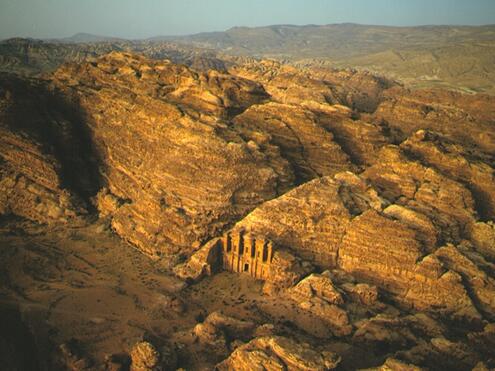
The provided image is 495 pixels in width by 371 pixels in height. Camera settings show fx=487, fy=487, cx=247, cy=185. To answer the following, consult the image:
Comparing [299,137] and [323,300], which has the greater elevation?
[299,137]

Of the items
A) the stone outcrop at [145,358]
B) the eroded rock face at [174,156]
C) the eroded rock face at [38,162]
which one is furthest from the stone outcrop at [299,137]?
the stone outcrop at [145,358]

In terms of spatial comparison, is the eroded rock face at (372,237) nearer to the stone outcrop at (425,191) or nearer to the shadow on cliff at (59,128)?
the stone outcrop at (425,191)

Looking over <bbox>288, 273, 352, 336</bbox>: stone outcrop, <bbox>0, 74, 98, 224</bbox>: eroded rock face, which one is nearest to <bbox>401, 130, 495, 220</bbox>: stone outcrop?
<bbox>288, 273, 352, 336</bbox>: stone outcrop

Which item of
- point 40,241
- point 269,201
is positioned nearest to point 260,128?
point 269,201

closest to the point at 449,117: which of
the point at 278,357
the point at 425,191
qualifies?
the point at 425,191

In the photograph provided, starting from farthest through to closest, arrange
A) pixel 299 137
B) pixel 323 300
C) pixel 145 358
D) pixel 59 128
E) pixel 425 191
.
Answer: pixel 59 128
pixel 299 137
pixel 425 191
pixel 323 300
pixel 145 358

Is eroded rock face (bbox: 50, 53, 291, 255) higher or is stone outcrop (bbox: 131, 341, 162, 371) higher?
eroded rock face (bbox: 50, 53, 291, 255)

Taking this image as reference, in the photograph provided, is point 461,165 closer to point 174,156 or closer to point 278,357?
point 174,156

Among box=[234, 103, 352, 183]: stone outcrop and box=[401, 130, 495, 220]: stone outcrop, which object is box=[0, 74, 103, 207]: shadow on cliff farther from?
box=[401, 130, 495, 220]: stone outcrop
